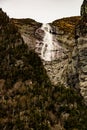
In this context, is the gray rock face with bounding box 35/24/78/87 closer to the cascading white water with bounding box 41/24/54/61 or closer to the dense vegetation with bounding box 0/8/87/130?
the cascading white water with bounding box 41/24/54/61

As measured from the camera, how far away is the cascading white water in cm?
14298

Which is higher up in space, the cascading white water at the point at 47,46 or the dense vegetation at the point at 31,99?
the dense vegetation at the point at 31,99

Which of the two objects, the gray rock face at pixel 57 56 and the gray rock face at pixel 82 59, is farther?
the gray rock face at pixel 57 56

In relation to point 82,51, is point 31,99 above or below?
above

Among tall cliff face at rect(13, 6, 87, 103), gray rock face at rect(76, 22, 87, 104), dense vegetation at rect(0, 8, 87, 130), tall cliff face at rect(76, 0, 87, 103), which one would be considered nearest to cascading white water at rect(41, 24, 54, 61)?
tall cliff face at rect(13, 6, 87, 103)

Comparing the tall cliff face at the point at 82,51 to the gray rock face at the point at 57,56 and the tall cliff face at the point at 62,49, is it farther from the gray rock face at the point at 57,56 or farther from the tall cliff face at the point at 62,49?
the gray rock face at the point at 57,56

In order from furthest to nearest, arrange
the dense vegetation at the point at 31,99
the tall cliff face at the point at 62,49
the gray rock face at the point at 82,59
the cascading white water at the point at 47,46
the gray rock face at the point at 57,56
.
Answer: the cascading white water at the point at 47,46, the gray rock face at the point at 57,56, the tall cliff face at the point at 62,49, the gray rock face at the point at 82,59, the dense vegetation at the point at 31,99

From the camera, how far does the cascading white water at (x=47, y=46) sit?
469 feet

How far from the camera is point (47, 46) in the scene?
14812 cm

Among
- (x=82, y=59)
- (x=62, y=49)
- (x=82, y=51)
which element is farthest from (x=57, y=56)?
(x=82, y=59)

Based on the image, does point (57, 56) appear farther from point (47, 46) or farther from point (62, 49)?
point (47, 46)

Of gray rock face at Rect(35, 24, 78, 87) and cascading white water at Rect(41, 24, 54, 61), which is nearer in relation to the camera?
gray rock face at Rect(35, 24, 78, 87)

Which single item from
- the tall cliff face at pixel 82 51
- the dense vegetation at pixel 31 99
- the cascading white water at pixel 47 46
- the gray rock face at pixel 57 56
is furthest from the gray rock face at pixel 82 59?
the dense vegetation at pixel 31 99

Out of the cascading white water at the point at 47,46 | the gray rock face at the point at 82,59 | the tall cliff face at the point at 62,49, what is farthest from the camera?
the cascading white water at the point at 47,46
